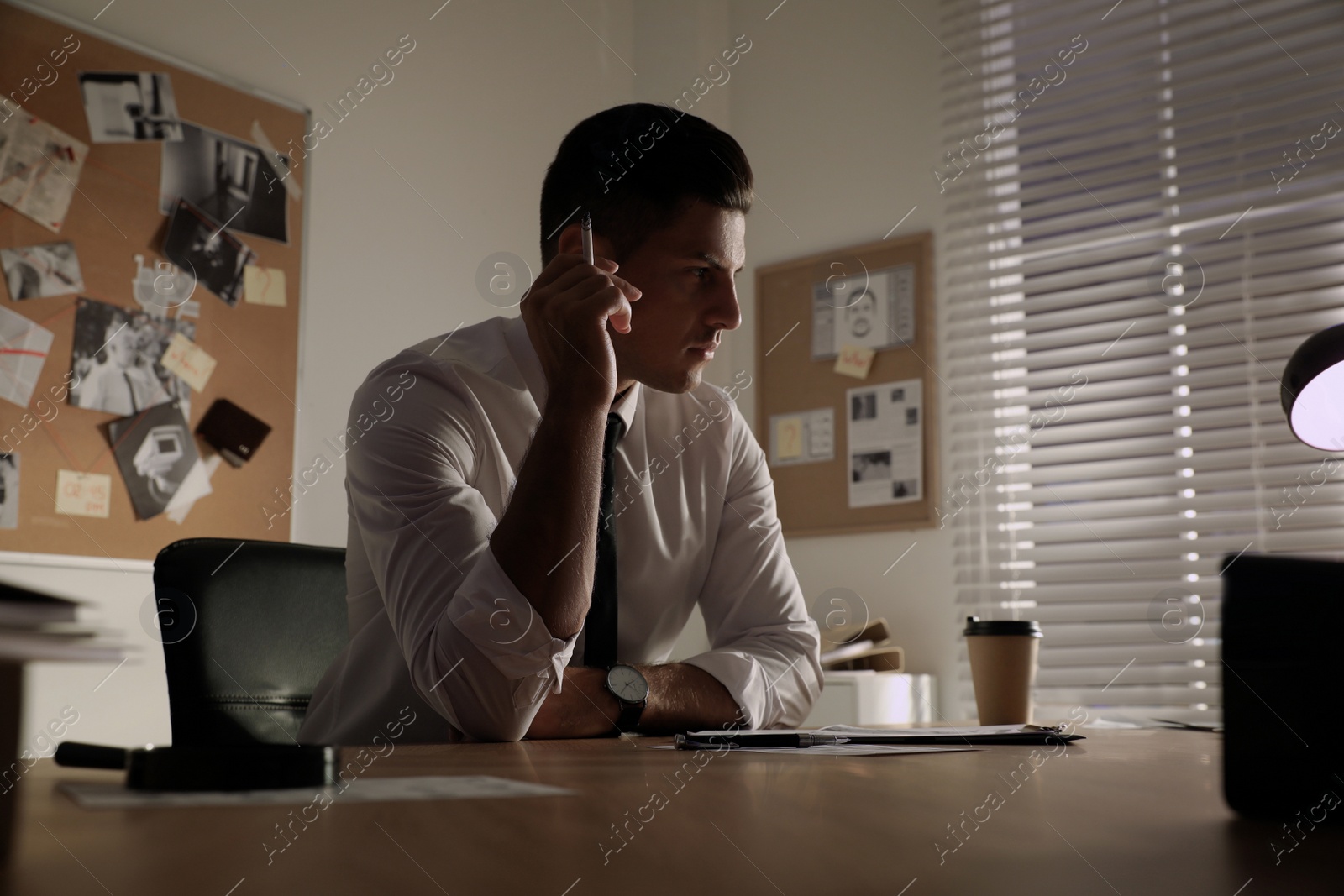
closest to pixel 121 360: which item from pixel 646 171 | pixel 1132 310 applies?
pixel 646 171

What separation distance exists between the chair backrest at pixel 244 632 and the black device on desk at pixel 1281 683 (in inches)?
46.8

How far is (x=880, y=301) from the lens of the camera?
3494 mm

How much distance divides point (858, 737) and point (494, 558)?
1.43 feet

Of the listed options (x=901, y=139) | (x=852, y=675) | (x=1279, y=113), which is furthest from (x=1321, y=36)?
(x=852, y=675)

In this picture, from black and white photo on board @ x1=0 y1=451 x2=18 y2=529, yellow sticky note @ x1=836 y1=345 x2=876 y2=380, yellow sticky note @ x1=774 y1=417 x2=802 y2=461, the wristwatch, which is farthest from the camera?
yellow sticky note @ x1=774 y1=417 x2=802 y2=461

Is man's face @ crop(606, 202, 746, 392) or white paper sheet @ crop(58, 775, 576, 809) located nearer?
white paper sheet @ crop(58, 775, 576, 809)

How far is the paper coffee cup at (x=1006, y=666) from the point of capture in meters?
1.32

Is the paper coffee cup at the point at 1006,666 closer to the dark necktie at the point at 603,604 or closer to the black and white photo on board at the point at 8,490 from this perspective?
the dark necktie at the point at 603,604

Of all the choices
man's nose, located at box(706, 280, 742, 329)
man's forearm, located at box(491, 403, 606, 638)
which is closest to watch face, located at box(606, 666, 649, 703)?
man's forearm, located at box(491, 403, 606, 638)

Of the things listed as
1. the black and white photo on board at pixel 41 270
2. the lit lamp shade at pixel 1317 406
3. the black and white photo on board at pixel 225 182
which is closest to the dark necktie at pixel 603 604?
the lit lamp shade at pixel 1317 406

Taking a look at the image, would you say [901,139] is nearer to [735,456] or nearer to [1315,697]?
[735,456]

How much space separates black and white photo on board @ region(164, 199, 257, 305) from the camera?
257 cm

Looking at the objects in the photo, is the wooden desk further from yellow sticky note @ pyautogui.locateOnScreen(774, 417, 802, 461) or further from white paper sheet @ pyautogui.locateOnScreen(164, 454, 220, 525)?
yellow sticky note @ pyautogui.locateOnScreen(774, 417, 802, 461)

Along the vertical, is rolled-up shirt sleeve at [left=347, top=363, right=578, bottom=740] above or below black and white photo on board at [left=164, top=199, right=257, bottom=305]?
below
